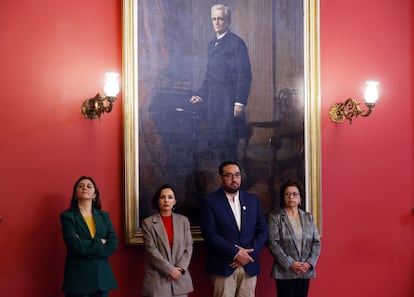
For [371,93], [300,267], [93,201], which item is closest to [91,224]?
[93,201]

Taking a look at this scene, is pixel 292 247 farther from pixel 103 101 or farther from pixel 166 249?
pixel 103 101

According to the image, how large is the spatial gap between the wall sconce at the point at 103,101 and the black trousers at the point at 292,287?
2.09 m

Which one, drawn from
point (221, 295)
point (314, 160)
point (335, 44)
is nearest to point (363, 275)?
point (314, 160)

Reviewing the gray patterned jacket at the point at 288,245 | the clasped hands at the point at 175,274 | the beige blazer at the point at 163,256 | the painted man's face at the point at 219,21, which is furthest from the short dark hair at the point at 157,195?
the painted man's face at the point at 219,21

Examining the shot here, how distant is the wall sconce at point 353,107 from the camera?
601 cm

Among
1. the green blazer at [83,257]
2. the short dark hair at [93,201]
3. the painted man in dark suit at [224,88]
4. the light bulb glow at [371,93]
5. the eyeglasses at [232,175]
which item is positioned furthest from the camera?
the light bulb glow at [371,93]

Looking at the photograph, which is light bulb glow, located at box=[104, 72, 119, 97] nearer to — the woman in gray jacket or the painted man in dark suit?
the painted man in dark suit

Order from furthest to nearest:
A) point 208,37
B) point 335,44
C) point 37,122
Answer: point 335,44
point 208,37
point 37,122

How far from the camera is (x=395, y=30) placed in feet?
21.4

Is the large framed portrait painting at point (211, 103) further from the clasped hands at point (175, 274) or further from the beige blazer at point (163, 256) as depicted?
the clasped hands at point (175, 274)

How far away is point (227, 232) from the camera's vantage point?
5418mm

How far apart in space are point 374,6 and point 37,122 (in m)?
3.44

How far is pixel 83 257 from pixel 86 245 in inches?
4.2

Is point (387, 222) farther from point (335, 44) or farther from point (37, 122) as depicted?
point (37, 122)
